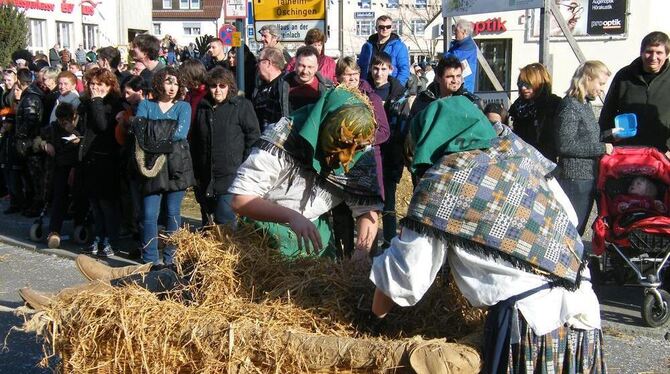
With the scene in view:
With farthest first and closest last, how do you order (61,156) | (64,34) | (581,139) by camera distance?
(64,34) → (61,156) → (581,139)

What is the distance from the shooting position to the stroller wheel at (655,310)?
532 cm

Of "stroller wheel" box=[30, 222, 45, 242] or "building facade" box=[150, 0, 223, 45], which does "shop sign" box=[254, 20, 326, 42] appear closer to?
"stroller wheel" box=[30, 222, 45, 242]

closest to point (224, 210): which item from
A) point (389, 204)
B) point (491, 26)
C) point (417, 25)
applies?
point (389, 204)

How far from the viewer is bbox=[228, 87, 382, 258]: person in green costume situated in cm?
327

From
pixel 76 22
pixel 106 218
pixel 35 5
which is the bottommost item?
pixel 106 218

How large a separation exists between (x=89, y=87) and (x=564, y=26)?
5.32 m

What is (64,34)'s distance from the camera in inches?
1662

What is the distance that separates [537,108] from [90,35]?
40.6m

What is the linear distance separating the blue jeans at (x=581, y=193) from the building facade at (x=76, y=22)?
36.2 m

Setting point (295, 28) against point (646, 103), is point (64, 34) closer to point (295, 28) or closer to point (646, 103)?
point (295, 28)

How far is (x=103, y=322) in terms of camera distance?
116 inches

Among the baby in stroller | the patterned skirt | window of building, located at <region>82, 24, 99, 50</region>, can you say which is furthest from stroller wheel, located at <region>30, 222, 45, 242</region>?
window of building, located at <region>82, 24, 99, 50</region>

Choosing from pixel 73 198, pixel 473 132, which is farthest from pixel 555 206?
pixel 73 198

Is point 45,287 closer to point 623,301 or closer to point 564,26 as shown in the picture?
point 623,301
